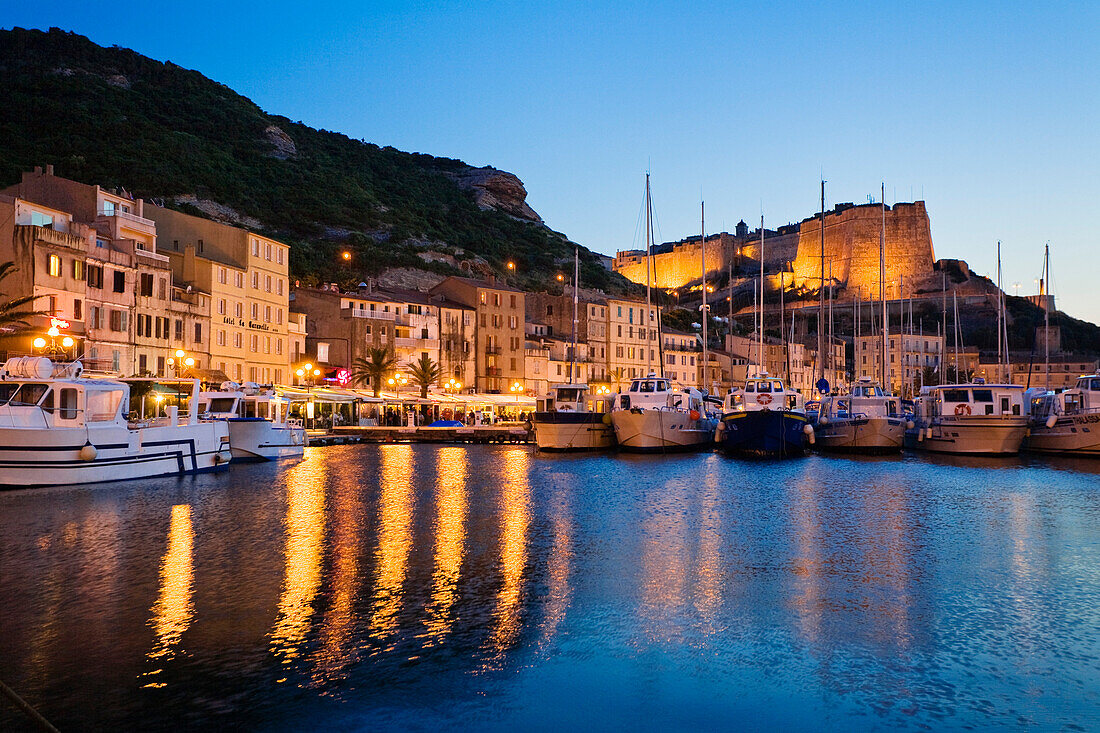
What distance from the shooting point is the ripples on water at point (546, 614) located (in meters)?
9.52

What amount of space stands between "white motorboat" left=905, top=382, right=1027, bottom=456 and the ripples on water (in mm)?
19448

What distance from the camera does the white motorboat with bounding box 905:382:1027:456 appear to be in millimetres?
43853

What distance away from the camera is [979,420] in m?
43.8

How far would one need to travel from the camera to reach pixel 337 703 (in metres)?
9.46

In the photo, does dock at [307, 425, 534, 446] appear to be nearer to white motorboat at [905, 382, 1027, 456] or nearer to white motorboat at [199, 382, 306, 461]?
white motorboat at [199, 382, 306, 461]

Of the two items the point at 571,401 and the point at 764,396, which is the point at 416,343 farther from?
the point at 764,396

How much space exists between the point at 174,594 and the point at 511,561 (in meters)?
5.96

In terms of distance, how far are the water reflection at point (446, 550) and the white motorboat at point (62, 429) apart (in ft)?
35.8

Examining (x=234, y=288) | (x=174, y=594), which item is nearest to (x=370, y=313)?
(x=234, y=288)

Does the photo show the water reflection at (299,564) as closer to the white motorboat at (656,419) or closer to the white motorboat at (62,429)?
the white motorboat at (62,429)

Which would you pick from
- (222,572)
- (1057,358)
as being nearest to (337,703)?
(222,572)

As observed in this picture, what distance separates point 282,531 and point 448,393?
54824 mm

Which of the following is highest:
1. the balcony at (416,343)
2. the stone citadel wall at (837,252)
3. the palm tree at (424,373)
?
the stone citadel wall at (837,252)

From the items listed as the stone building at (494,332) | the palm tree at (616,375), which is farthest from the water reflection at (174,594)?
the palm tree at (616,375)
